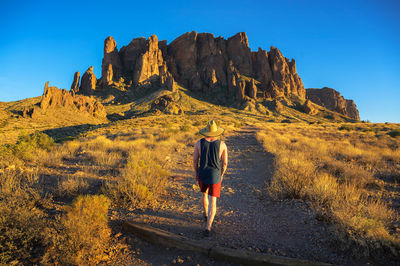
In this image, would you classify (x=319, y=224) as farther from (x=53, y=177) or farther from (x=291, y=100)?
(x=291, y=100)

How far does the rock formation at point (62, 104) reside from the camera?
54844 millimetres

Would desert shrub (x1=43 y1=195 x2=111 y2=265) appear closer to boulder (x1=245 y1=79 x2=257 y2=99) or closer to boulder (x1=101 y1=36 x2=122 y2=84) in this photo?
boulder (x1=245 y1=79 x2=257 y2=99)

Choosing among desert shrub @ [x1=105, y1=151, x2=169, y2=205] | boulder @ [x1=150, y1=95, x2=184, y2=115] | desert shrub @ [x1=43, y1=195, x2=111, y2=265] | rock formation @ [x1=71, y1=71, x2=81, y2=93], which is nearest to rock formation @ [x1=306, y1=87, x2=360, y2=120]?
boulder @ [x1=150, y1=95, x2=184, y2=115]

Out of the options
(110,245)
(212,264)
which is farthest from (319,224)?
(110,245)

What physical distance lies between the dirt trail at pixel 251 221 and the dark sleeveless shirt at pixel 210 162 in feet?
3.41

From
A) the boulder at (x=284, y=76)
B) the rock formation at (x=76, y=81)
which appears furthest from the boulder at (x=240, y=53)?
the rock formation at (x=76, y=81)

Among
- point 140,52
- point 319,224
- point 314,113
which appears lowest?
point 319,224

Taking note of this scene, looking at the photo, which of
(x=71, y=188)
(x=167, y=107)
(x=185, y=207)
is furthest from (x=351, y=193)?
(x=167, y=107)

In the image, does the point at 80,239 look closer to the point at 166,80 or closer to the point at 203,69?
the point at 166,80

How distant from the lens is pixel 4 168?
611 centimetres

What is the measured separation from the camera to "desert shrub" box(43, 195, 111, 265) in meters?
2.69

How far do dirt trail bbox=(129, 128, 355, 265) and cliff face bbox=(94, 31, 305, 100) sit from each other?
286 ft

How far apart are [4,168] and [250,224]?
7882 mm

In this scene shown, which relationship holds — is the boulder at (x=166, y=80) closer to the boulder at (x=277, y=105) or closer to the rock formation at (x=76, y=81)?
the rock formation at (x=76, y=81)
